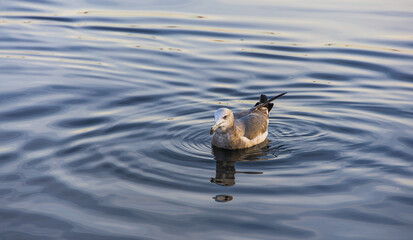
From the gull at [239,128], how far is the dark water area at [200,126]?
216mm

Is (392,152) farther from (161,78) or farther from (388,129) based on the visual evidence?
(161,78)

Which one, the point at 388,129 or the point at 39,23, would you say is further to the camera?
the point at 39,23

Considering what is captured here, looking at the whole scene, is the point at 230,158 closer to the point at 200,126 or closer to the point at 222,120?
the point at 222,120

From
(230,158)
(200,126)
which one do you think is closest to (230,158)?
(230,158)

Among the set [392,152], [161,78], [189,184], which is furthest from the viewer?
[161,78]

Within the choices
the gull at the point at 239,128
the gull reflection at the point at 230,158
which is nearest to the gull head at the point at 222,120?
the gull at the point at 239,128

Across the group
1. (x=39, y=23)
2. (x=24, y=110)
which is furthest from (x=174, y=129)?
(x=39, y=23)

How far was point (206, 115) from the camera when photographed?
42.5 ft

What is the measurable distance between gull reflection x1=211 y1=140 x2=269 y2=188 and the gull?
0.43ft

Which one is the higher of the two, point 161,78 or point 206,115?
point 161,78

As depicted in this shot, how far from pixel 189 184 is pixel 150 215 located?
120 cm

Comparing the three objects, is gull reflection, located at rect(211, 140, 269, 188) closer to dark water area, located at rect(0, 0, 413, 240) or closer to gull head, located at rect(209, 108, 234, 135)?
dark water area, located at rect(0, 0, 413, 240)

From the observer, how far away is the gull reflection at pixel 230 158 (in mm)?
9648

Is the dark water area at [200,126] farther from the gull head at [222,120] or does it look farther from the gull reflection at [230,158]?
the gull head at [222,120]
